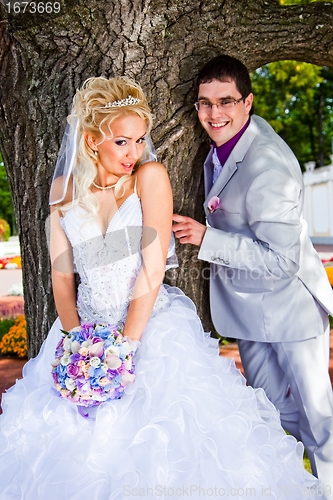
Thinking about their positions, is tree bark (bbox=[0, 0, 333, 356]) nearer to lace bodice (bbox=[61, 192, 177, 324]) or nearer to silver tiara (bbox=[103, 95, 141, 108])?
silver tiara (bbox=[103, 95, 141, 108])

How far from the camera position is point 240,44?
3615 millimetres

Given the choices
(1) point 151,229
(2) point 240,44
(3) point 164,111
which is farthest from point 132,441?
(2) point 240,44

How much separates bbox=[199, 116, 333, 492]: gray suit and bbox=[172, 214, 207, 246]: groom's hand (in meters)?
0.06

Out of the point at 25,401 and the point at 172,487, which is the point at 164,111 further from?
the point at 172,487

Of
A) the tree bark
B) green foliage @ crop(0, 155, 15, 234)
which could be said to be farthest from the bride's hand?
green foliage @ crop(0, 155, 15, 234)

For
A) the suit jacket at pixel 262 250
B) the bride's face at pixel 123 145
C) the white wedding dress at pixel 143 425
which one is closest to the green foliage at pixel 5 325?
the white wedding dress at pixel 143 425

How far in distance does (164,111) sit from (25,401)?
76.4 inches

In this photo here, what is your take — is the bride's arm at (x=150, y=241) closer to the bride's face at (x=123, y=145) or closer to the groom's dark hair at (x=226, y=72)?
the bride's face at (x=123, y=145)

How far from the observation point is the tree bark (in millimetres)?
3414

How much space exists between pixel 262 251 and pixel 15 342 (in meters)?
5.86

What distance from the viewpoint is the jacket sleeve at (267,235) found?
3.08 m

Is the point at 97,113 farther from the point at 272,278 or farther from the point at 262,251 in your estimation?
the point at 272,278

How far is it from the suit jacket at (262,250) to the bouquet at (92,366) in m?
0.88

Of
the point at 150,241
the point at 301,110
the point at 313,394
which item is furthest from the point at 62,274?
the point at 301,110
